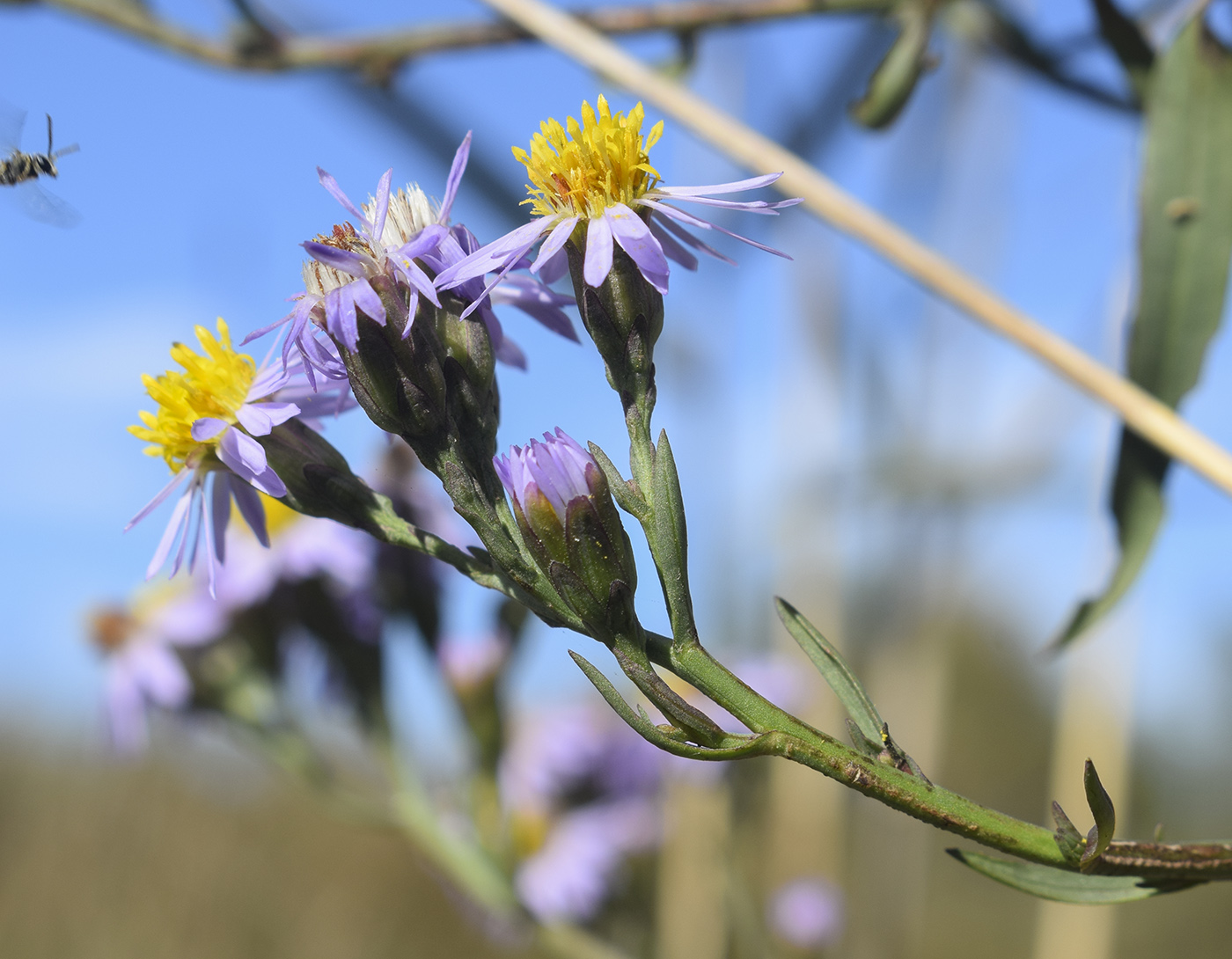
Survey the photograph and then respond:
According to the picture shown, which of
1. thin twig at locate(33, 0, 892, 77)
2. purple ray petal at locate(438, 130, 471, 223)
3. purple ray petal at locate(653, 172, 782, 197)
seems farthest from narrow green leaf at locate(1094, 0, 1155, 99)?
purple ray petal at locate(438, 130, 471, 223)

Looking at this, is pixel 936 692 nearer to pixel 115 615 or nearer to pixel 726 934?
pixel 726 934

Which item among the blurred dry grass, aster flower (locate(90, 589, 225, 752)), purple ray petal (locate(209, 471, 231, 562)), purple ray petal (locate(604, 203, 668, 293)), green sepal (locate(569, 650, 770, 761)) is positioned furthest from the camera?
the blurred dry grass

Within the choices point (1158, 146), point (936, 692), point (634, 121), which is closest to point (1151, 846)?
point (634, 121)

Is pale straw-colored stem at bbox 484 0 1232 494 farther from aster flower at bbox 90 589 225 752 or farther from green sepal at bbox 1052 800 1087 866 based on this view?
aster flower at bbox 90 589 225 752

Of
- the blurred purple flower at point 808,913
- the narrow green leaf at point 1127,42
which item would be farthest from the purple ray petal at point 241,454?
the blurred purple flower at point 808,913

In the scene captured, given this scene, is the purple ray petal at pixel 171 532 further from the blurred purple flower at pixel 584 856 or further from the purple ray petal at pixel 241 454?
the blurred purple flower at pixel 584 856

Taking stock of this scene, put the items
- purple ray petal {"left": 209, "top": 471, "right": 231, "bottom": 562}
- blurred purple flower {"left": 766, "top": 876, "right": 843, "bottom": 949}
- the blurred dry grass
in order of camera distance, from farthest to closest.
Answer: the blurred dry grass → blurred purple flower {"left": 766, "top": 876, "right": 843, "bottom": 949} → purple ray petal {"left": 209, "top": 471, "right": 231, "bottom": 562}

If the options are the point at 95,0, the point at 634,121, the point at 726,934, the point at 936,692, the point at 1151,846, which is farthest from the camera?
the point at 936,692
